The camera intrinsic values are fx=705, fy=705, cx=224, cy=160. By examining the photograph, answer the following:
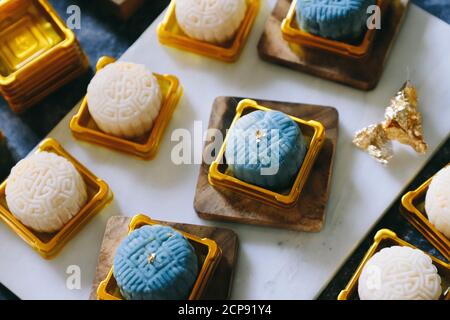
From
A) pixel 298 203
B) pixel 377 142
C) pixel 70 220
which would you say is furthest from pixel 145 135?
pixel 377 142

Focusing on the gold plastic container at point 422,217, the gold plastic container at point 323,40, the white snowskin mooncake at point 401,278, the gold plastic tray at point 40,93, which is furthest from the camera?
the gold plastic tray at point 40,93

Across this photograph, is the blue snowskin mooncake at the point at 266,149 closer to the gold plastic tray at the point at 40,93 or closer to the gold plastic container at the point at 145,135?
the gold plastic container at the point at 145,135

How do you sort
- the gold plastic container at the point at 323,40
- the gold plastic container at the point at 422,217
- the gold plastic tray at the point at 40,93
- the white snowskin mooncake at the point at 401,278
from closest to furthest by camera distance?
the white snowskin mooncake at the point at 401,278 < the gold plastic container at the point at 422,217 < the gold plastic container at the point at 323,40 < the gold plastic tray at the point at 40,93

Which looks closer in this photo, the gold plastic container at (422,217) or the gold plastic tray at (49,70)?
the gold plastic container at (422,217)

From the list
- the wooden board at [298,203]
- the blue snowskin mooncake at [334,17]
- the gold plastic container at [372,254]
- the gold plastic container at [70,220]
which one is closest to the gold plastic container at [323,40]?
the blue snowskin mooncake at [334,17]

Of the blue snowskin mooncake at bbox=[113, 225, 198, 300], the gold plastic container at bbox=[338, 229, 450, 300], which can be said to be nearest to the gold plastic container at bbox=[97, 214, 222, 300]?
the blue snowskin mooncake at bbox=[113, 225, 198, 300]

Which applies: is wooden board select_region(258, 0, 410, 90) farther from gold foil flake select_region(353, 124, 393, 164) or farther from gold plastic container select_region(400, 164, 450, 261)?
gold plastic container select_region(400, 164, 450, 261)
